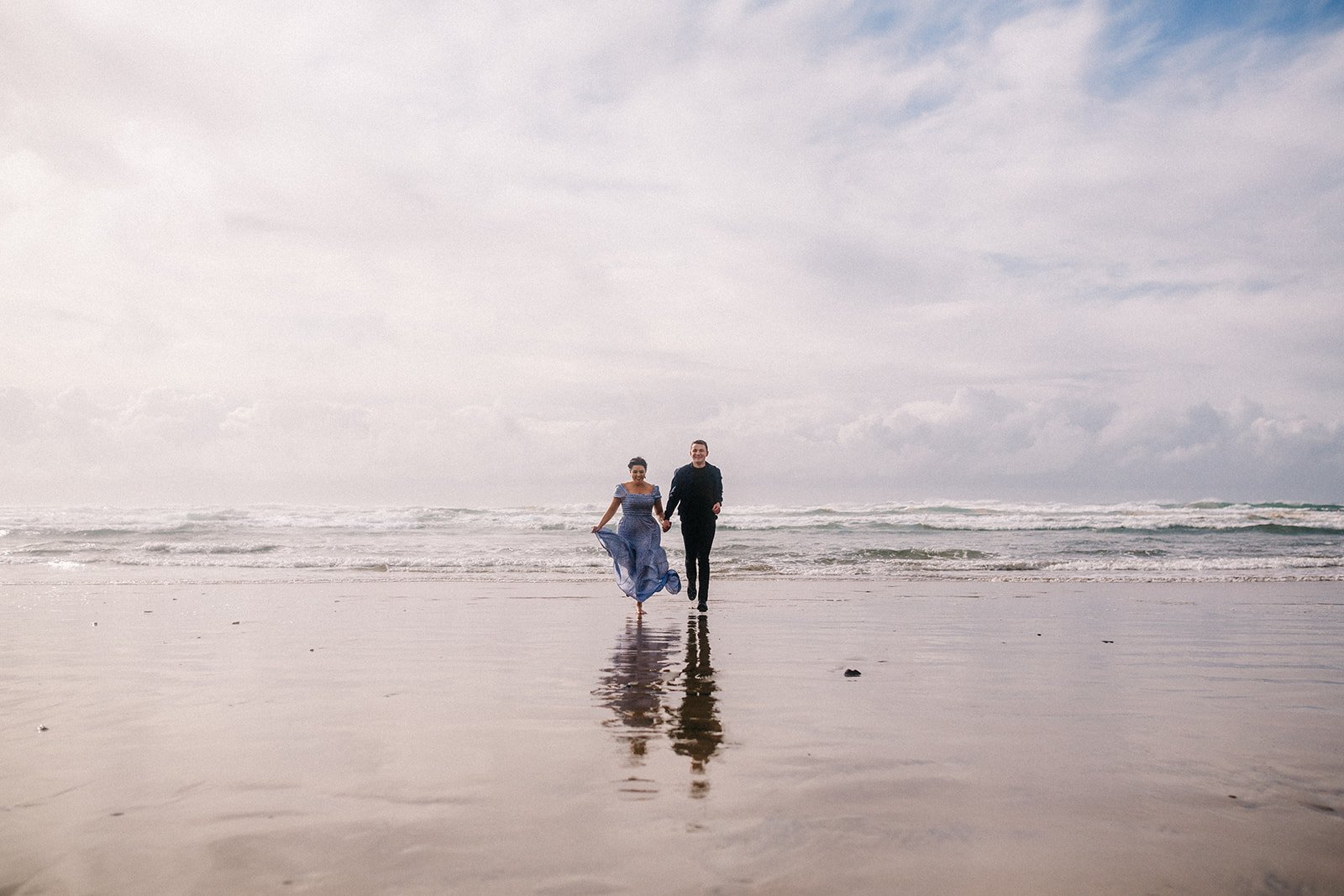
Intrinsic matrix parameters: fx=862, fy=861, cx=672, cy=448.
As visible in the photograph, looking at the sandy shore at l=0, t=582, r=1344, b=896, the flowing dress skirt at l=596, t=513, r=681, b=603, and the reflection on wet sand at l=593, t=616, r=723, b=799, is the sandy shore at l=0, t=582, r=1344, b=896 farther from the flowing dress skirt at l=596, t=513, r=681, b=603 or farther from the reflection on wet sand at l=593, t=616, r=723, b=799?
the flowing dress skirt at l=596, t=513, r=681, b=603

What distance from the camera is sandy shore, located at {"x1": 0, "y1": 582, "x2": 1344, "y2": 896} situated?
8.46ft

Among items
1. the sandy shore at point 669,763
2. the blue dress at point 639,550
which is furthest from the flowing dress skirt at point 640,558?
the sandy shore at point 669,763

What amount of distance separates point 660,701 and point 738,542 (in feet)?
60.5

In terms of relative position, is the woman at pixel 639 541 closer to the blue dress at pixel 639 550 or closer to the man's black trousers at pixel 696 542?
the blue dress at pixel 639 550

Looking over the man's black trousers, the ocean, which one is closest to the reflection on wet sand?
the man's black trousers

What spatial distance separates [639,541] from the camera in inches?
426

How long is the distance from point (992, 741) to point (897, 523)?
28.4 m

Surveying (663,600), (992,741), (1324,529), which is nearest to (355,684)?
(992,741)

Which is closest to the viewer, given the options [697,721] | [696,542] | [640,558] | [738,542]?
[697,721]

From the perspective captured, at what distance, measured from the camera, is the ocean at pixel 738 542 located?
15992mm

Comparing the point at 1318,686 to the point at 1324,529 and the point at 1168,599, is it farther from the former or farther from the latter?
the point at 1324,529

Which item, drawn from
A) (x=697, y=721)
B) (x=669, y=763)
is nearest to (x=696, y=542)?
(x=697, y=721)

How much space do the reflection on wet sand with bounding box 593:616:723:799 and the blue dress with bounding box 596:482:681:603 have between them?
260 centimetres

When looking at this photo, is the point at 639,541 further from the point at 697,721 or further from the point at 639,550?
the point at 697,721
